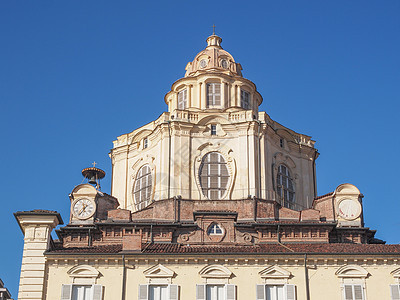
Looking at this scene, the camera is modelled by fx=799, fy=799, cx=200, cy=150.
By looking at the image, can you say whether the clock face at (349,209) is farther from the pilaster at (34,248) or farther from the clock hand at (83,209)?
the pilaster at (34,248)

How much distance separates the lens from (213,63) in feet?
244

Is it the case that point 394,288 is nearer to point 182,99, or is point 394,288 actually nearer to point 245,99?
point 245,99

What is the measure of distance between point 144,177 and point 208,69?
12.4 m

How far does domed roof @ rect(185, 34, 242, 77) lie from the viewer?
73.9 metres

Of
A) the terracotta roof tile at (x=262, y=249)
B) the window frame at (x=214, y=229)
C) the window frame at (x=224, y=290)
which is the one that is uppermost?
the window frame at (x=214, y=229)

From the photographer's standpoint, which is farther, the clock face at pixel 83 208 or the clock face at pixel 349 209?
the clock face at pixel 83 208

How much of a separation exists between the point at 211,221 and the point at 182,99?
785 inches

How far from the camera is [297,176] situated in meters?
69.7

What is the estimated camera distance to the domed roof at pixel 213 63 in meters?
73.9

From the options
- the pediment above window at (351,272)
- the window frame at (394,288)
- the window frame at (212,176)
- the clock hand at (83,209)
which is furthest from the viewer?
the window frame at (212,176)

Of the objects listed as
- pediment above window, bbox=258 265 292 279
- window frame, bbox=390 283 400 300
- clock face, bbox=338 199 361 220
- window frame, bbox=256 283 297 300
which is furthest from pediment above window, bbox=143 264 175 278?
clock face, bbox=338 199 361 220

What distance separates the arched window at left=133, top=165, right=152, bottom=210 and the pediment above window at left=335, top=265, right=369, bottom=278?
23.2 metres

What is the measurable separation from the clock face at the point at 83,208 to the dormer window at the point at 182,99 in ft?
50.1

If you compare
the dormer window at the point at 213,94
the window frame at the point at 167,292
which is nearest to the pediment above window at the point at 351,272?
the window frame at the point at 167,292
